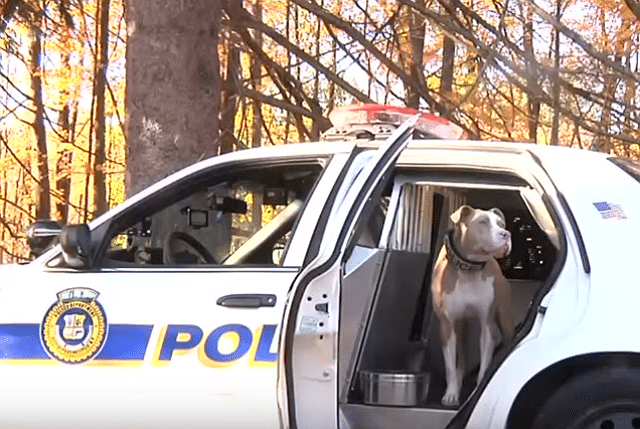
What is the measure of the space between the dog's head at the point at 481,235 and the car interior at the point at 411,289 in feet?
0.44

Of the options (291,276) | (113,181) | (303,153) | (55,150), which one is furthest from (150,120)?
(113,181)

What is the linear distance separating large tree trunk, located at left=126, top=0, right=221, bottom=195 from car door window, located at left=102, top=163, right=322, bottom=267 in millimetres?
1887

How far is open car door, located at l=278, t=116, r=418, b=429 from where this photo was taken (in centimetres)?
312

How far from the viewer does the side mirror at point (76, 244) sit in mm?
3535

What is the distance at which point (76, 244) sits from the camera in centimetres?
354

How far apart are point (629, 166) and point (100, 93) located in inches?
540

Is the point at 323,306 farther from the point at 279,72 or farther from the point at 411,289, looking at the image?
the point at 279,72

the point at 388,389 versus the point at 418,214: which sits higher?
the point at 418,214

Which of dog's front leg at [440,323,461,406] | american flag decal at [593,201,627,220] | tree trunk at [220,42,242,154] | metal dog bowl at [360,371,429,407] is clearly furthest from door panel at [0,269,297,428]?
tree trunk at [220,42,242,154]

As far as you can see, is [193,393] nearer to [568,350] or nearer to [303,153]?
[303,153]

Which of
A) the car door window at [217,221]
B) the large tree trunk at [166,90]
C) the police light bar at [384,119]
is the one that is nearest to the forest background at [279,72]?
the large tree trunk at [166,90]

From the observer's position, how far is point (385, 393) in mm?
3795

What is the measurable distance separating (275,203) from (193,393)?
1.33 metres

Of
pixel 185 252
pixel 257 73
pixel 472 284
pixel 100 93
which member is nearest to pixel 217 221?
pixel 185 252
